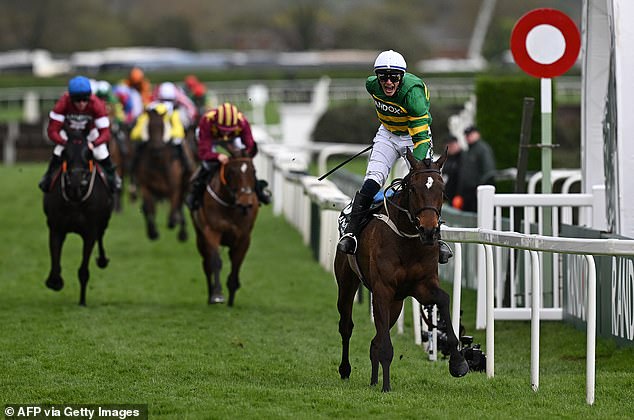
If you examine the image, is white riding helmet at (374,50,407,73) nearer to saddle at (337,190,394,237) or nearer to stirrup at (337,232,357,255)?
saddle at (337,190,394,237)

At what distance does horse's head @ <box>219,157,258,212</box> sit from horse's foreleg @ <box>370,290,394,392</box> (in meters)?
4.25

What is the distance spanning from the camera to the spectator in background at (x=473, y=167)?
15188 millimetres

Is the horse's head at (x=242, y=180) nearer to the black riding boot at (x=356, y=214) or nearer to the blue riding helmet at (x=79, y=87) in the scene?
the blue riding helmet at (x=79, y=87)

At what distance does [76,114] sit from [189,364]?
145 inches

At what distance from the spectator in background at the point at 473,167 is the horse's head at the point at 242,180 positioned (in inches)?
164

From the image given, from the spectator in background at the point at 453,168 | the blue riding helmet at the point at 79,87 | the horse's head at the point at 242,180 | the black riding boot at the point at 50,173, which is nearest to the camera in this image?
the blue riding helmet at the point at 79,87

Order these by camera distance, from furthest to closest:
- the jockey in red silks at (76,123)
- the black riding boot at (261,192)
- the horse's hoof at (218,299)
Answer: the black riding boot at (261,192) < the horse's hoof at (218,299) < the jockey in red silks at (76,123)

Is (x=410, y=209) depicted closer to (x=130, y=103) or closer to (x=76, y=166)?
(x=76, y=166)

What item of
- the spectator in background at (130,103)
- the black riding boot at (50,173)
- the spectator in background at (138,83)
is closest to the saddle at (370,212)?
the black riding boot at (50,173)

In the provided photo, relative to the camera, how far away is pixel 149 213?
55.7 ft

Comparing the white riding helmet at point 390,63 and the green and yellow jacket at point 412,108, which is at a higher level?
the white riding helmet at point 390,63

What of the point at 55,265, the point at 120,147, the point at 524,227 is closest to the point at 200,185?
the point at 55,265

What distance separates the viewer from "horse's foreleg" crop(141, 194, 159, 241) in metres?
16.9

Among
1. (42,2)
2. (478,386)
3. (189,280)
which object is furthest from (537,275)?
(42,2)
